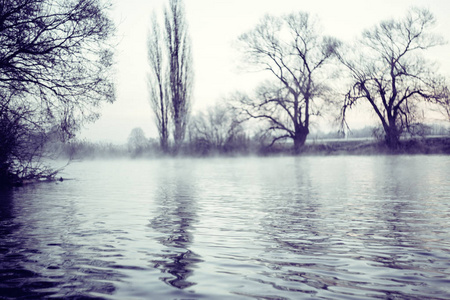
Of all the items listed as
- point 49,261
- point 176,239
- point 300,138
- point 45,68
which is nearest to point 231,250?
point 176,239

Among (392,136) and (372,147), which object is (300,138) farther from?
(392,136)

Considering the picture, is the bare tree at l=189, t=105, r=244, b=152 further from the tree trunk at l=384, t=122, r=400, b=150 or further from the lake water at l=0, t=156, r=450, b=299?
the lake water at l=0, t=156, r=450, b=299

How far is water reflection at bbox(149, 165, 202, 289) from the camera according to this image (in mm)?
3602

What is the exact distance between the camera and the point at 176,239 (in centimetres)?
505

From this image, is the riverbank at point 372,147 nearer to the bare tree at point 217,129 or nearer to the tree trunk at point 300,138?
the tree trunk at point 300,138

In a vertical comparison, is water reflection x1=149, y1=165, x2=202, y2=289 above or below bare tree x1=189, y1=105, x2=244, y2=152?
below

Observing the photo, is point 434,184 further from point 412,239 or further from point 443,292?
point 443,292

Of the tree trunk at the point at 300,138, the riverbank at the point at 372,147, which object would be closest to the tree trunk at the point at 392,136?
the riverbank at the point at 372,147

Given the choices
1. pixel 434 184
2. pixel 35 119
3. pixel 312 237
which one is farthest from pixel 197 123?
pixel 312 237

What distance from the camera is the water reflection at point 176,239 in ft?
11.8

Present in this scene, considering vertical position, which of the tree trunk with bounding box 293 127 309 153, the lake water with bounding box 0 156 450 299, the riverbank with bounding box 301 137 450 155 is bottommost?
the lake water with bounding box 0 156 450 299

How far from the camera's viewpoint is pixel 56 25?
11609 mm

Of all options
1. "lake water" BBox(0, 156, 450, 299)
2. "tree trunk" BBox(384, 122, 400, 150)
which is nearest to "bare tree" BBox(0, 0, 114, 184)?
"lake water" BBox(0, 156, 450, 299)

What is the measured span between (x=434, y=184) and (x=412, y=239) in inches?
276
